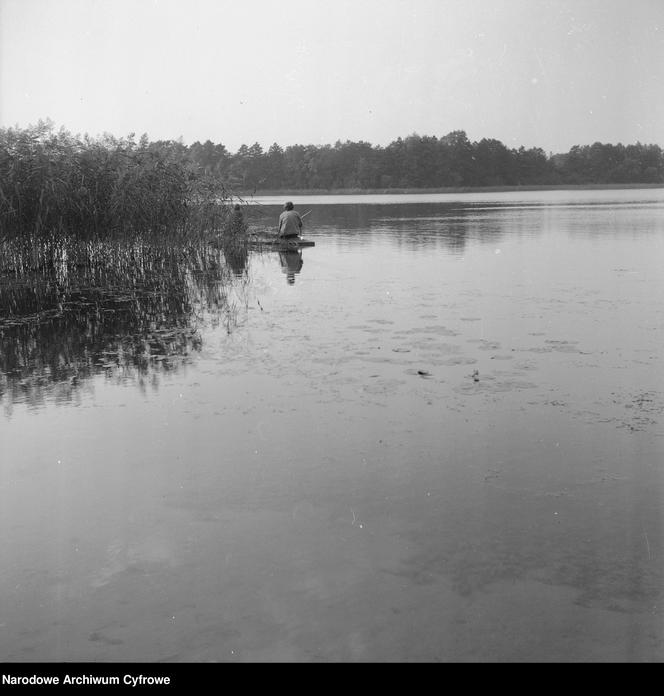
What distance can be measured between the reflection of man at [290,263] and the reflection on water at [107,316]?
3.72 ft

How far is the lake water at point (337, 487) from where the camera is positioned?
3.37 metres

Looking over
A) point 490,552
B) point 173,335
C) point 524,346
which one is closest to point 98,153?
point 173,335

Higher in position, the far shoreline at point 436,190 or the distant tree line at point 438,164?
the distant tree line at point 438,164

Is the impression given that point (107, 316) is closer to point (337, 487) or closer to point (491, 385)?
point (491, 385)

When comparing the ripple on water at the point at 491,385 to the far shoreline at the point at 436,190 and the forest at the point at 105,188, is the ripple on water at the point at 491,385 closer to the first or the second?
the forest at the point at 105,188

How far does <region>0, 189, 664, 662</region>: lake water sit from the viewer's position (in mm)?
3365

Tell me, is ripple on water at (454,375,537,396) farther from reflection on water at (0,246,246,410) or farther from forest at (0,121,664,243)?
forest at (0,121,664,243)

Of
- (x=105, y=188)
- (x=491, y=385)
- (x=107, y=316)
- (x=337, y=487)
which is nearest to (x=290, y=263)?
(x=105, y=188)

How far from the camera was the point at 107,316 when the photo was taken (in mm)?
11555

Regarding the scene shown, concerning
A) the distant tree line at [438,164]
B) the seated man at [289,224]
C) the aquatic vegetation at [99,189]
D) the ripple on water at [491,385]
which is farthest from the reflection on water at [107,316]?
the distant tree line at [438,164]

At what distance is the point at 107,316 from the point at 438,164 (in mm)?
96369

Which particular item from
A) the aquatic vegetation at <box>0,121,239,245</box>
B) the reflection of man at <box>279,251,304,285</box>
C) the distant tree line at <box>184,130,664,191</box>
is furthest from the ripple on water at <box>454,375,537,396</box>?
the distant tree line at <box>184,130,664,191</box>

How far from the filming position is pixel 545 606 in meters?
3.49
